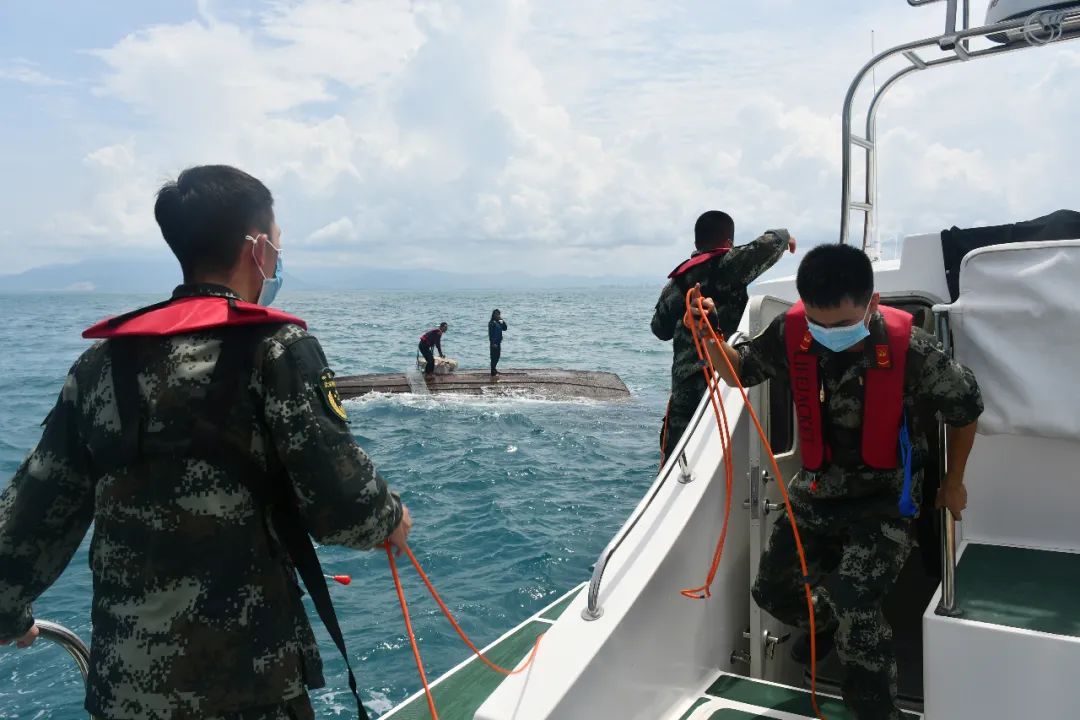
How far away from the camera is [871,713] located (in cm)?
280

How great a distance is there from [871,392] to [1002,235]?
1.22 meters

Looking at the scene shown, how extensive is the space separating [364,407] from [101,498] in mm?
17842

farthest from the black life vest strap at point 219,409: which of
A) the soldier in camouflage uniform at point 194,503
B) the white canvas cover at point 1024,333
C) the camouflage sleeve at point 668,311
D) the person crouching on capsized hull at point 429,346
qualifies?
the person crouching on capsized hull at point 429,346

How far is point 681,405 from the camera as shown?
4617 millimetres

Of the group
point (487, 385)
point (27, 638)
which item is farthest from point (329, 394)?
point (487, 385)

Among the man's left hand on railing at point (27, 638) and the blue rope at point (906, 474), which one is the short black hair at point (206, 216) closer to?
the man's left hand on railing at point (27, 638)

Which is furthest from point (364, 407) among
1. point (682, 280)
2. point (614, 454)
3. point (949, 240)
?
point (949, 240)

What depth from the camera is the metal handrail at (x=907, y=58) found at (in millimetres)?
3645

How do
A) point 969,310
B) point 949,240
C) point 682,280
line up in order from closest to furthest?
point 969,310 → point 949,240 → point 682,280

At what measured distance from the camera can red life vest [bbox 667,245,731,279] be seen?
14.8ft

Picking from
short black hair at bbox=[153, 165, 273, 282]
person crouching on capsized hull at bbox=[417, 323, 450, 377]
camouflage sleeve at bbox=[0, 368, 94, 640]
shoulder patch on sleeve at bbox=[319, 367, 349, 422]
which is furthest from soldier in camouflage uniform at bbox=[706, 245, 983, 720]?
person crouching on capsized hull at bbox=[417, 323, 450, 377]

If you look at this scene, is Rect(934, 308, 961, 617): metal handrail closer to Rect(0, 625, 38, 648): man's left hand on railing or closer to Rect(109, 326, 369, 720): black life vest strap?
Rect(109, 326, 369, 720): black life vest strap

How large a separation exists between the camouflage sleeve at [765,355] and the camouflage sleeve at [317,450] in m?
1.78

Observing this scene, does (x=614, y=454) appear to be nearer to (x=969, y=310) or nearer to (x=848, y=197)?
(x=848, y=197)
